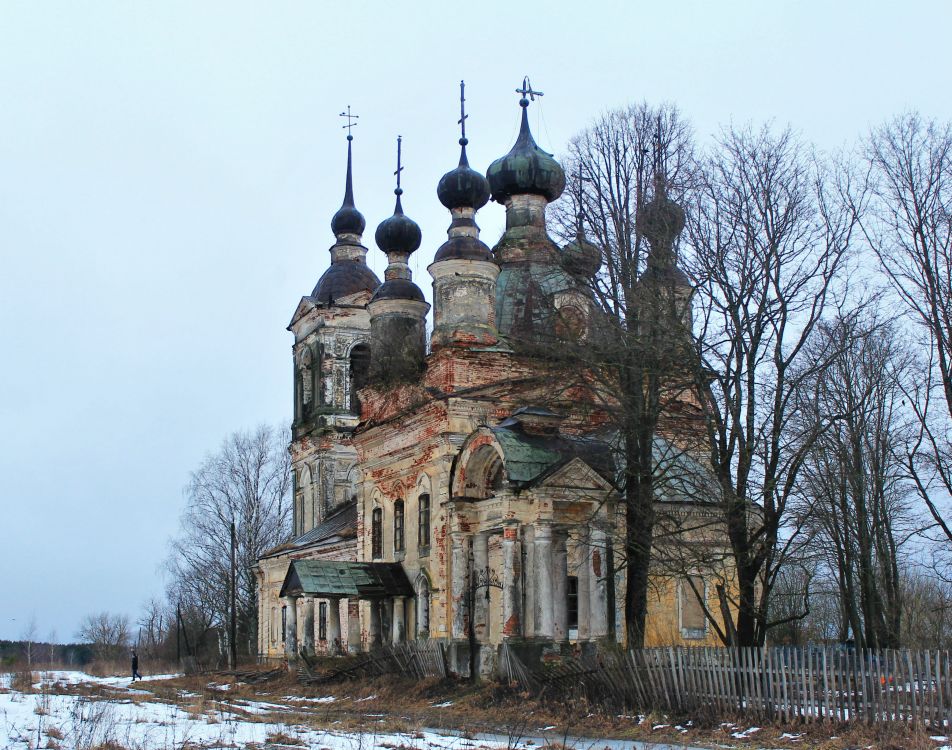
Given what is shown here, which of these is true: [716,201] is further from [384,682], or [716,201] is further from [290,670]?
[290,670]

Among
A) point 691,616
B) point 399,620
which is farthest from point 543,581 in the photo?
point 399,620

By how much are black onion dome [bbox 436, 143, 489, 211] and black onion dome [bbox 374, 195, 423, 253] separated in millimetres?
6262

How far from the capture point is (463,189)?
100 ft

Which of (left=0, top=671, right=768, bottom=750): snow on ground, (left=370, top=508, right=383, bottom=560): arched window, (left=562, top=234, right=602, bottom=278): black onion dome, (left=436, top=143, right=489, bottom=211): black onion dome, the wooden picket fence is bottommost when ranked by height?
(left=0, top=671, right=768, bottom=750): snow on ground

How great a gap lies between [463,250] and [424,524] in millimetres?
6311

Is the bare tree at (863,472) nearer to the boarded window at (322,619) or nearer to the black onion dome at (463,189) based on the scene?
the black onion dome at (463,189)

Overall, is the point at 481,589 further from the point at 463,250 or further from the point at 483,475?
the point at 463,250

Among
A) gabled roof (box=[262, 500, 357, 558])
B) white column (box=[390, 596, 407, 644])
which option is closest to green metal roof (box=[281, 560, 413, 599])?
white column (box=[390, 596, 407, 644])

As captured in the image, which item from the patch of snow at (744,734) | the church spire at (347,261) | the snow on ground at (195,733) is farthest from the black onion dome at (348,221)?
the patch of snow at (744,734)


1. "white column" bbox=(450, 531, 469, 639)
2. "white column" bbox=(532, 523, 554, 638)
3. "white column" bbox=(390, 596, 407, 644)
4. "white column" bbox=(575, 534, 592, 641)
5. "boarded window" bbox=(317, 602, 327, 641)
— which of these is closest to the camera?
"white column" bbox=(532, 523, 554, 638)

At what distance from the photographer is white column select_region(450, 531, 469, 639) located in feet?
84.3

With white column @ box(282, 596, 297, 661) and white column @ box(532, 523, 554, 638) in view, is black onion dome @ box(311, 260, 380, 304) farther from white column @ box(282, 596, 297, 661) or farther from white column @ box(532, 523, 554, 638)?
white column @ box(532, 523, 554, 638)

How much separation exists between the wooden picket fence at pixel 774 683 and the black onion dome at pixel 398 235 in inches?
789

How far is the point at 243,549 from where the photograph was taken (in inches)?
2104
